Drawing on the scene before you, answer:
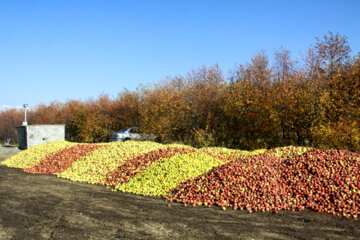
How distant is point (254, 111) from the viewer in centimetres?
1415

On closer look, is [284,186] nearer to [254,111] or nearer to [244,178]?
[244,178]

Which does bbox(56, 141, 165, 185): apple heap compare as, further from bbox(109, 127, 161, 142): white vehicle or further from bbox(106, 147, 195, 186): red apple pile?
bbox(109, 127, 161, 142): white vehicle

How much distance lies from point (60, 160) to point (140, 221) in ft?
25.8

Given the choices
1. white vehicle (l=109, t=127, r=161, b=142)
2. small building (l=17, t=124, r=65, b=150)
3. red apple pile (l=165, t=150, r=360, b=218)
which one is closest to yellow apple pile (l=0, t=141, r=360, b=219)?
red apple pile (l=165, t=150, r=360, b=218)

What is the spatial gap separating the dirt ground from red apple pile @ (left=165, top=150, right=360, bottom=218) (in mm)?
365

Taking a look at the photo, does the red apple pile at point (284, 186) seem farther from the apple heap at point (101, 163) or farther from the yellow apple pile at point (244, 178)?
the apple heap at point (101, 163)

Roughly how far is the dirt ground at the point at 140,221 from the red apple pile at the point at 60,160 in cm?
393

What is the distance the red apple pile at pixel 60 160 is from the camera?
11362 mm

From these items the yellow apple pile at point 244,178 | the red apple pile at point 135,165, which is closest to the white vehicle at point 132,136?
the yellow apple pile at point 244,178

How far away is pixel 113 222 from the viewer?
540 cm

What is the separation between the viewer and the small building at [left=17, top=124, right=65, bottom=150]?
1984 centimetres

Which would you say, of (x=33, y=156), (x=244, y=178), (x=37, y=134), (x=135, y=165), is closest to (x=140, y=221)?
(x=244, y=178)

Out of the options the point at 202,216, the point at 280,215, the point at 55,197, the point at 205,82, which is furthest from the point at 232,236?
the point at 205,82

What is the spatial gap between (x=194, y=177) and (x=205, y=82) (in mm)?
14100
